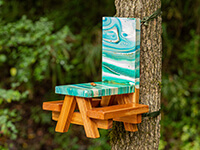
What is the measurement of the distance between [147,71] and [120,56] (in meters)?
0.17

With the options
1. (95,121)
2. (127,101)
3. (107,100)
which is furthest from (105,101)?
(95,121)

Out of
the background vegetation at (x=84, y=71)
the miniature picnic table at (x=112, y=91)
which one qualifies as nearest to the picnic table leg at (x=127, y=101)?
the miniature picnic table at (x=112, y=91)

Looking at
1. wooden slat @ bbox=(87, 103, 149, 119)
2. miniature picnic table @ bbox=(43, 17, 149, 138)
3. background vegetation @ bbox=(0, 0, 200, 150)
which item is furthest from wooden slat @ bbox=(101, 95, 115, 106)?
background vegetation @ bbox=(0, 0, 200, 150)

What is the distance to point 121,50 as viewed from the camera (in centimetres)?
155

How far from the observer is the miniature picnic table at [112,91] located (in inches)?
52.5

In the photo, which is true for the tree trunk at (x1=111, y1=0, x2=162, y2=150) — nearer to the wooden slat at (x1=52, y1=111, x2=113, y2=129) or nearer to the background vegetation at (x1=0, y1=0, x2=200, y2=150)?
the wooden slat at (x1=52, y1=111, x2=113, y2=129)

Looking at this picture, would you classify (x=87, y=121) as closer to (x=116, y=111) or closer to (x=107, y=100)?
(x=116, y=111)

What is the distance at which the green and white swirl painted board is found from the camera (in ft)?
4.92

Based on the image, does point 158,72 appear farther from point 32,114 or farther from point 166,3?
point 32,114

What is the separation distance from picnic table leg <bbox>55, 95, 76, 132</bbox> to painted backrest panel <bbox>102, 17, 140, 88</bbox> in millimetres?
285

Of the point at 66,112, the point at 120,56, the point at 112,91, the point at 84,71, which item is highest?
the point at 120,56

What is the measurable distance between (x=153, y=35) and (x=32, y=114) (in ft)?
10.0

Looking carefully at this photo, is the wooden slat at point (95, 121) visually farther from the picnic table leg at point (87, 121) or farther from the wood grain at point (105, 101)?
the wood grain at point (105, 101)

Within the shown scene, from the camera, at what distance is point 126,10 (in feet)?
5.26
